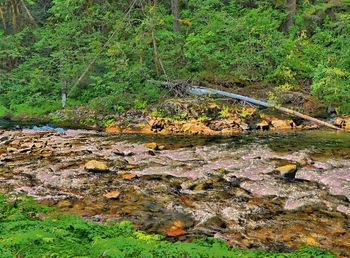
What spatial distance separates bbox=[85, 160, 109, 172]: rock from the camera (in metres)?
9.16

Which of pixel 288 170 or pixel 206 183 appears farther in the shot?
pixel 288 170

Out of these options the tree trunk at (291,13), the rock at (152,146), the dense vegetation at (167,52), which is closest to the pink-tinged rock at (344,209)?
the rock at (152,146)

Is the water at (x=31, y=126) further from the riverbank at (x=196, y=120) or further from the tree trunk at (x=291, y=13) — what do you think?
the tree trunk at (x=291, y=13)

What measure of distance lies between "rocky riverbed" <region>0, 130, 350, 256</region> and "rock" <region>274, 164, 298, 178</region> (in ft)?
0.11

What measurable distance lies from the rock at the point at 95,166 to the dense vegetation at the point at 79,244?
13.2 feet

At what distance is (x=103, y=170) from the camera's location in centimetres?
917

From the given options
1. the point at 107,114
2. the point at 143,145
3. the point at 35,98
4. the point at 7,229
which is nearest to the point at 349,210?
the point at 7,229

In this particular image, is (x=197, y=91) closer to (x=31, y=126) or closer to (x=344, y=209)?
(x=31, y=126)

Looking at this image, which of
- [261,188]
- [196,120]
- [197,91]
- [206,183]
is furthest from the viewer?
[197,91]

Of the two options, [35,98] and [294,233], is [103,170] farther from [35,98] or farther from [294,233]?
[35,98]

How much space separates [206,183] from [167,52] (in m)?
11.2

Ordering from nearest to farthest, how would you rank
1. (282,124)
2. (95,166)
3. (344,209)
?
(344,209)
(95,166)
(282,124)

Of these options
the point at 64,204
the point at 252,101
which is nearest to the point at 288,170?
the point at 64,204

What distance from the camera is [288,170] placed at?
8672 mm
